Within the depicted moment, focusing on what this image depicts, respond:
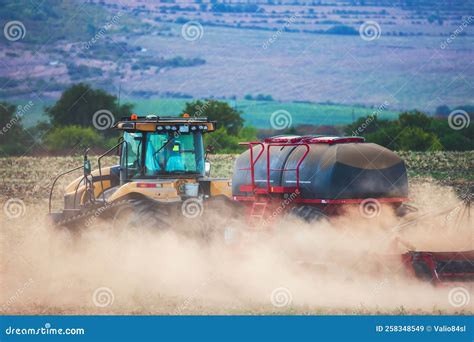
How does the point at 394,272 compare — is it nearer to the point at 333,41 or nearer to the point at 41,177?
the point at 41,177

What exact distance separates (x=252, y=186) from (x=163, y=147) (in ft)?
6.03

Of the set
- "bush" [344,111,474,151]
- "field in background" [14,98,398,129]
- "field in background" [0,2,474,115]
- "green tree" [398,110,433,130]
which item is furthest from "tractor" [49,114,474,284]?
"field in background" [0,2,474,115]

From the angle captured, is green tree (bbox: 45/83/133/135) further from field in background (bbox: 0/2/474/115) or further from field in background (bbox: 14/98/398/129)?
field in background (bbox: 0/2/474/115)

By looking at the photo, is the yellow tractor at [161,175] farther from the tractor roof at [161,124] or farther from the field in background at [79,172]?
the field in background at [79,172]

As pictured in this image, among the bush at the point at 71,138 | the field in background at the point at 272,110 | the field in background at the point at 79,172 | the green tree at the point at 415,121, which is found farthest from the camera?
the field in background at the point at 272,110

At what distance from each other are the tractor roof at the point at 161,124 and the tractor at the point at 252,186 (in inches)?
0.7

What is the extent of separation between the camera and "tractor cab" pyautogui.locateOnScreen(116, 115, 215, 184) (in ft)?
61.2

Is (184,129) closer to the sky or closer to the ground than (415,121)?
closer to the ground

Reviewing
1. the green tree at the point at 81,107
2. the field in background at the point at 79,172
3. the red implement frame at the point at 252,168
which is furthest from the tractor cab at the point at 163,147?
the green tree at the point at 81,107

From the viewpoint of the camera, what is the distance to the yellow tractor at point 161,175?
58.9ft

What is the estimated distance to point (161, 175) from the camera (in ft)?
61.3

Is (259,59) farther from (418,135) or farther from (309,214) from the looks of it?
(309,214)

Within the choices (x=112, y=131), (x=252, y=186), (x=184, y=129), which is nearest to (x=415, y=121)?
(x=112, y=131)

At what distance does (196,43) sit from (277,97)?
25002 mm
